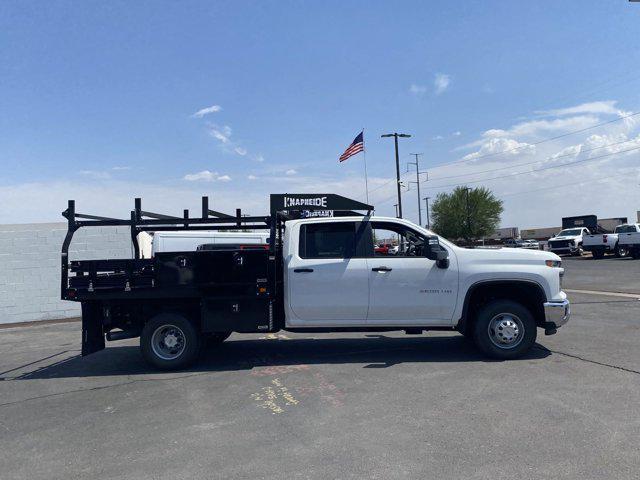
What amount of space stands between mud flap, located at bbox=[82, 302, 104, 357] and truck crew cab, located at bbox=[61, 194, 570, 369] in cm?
1

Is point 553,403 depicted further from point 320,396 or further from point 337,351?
point 337,351

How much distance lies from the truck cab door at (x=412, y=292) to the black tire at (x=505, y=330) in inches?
17.8

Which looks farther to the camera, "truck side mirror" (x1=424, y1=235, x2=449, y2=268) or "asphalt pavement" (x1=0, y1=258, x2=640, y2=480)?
"truck side mirror" (x1=424, y1=235, x2=449, y2=268)

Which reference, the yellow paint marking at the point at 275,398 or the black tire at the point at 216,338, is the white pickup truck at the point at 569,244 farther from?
the yellow paint marking at the point at 275,398

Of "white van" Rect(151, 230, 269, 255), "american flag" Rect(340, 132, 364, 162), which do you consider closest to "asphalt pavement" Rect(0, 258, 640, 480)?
"white van" Rect(151, 230, 269, 255)

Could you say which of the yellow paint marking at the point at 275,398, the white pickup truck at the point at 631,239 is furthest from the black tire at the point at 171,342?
the white pickup truck at the point at 631,239

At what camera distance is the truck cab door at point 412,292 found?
7.09 meters

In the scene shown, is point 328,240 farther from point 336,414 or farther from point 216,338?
point 336,414

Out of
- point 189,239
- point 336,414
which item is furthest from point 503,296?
point 189,239

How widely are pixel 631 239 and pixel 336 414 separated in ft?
98.2

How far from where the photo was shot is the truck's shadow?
24.0 feet

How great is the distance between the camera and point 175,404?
568 cm

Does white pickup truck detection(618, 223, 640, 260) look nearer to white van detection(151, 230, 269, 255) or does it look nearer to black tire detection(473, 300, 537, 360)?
white van detection(151, 230, 269, 255)

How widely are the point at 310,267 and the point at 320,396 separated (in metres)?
1.96
